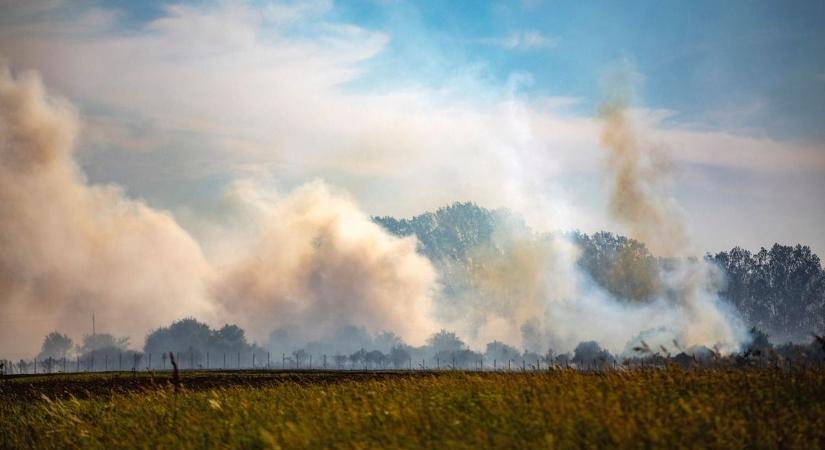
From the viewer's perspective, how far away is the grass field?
18969mm

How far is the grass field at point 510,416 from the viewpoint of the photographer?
19.0 m

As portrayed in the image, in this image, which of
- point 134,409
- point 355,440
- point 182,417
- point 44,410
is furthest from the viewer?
point 44,410

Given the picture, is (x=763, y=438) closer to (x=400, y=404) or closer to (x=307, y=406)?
(x=400, y=404)

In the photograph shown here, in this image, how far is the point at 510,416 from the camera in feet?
71.8

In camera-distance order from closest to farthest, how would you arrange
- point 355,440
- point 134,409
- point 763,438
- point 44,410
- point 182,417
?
point 763,438 → point 355,440 → point 182,417 → point 134,409 → point 44,410

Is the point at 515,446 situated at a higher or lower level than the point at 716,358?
lower

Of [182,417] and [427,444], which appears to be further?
[182,417]

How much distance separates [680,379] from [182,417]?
1622 centimetres

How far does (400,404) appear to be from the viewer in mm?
25422

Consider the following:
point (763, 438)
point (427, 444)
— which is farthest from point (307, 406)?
point (763, 438)

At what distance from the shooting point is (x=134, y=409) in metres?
34.1

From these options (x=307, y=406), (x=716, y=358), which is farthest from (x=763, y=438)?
(x=307, y=406)

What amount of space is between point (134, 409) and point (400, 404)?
13.8 meters

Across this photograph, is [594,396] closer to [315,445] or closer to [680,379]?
[680,379]
